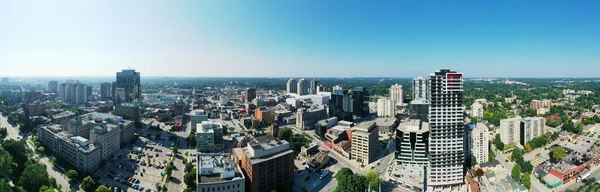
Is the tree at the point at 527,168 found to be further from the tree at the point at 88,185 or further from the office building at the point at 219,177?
the tree at the point at 88,185

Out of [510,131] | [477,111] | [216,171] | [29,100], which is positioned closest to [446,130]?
[216,171]

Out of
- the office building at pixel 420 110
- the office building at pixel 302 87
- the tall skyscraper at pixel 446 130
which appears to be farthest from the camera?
the office building at pixel 302 87

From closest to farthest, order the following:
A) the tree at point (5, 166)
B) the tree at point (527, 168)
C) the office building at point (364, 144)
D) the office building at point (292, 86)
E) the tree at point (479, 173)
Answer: the tree at point (5, 166) < the tree at point (479, 173) < the tree at point (527, 168) < the office building at point (364, 144) < the office building at point (292, 86)

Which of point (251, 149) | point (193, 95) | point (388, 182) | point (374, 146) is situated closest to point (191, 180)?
point (251, 149)

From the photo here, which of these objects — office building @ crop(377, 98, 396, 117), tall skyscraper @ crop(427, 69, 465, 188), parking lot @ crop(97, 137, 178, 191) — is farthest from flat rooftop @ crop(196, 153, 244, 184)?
office building @ crop(377, 98, 396, 117)

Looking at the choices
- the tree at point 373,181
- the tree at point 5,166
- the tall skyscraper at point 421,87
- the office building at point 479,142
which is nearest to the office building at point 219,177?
the tree at point 373,181

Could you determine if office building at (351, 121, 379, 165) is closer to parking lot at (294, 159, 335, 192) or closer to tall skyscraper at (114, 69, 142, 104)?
parking lot at (294, 159, 335, 192)
